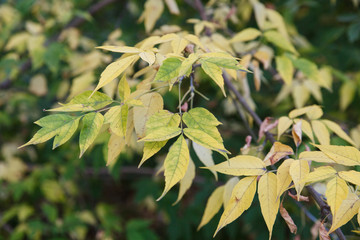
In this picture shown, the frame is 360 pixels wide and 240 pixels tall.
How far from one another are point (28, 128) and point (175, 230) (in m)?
1.42

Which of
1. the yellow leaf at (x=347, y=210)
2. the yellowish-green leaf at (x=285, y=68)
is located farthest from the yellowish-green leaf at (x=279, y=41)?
the yellow leaf at (x=347, y=210)

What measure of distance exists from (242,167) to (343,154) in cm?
22

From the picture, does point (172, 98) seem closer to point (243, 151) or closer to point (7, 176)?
point (243, 151)

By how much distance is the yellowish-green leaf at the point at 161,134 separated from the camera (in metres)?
0.64

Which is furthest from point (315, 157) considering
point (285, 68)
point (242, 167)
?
point (285, 68)

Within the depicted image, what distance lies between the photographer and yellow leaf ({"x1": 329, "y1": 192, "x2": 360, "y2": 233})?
24.2 inches

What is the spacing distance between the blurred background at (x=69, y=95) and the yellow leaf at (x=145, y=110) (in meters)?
0.80

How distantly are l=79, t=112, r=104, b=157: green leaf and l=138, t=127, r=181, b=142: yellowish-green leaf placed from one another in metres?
0.12

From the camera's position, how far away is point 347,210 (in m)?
0.63

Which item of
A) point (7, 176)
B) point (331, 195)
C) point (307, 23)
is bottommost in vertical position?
point (7, 176)

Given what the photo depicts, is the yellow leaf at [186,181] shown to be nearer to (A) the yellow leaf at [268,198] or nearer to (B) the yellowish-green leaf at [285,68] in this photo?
(A) the yellow leaf at [268,198]

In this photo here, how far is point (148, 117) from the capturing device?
2.50 ft

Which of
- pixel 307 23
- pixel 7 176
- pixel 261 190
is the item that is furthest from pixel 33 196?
pixel 307 23

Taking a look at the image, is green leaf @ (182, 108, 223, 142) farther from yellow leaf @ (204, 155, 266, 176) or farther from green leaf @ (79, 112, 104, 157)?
green leaf @ (79, 112, 104, 157)
